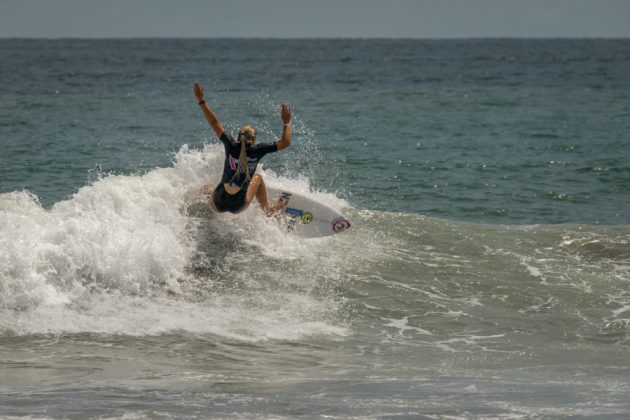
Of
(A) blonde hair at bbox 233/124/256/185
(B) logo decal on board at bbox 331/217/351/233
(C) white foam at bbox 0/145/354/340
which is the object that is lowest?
(C) white foam at bbox 0/145/354/340

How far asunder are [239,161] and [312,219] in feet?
5.05

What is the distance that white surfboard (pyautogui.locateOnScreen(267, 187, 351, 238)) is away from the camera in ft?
45.3

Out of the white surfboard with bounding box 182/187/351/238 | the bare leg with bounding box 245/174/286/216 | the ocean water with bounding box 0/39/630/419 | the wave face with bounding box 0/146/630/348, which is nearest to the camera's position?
the ocean water with bounding box 0/39/630/419

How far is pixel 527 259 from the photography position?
45.8 ft

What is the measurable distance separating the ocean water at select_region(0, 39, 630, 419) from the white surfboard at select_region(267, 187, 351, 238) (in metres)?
0.18

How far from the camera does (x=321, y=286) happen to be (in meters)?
12.3

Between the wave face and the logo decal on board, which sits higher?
the logo decal on board

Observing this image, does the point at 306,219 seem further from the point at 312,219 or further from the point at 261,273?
the point at 261,273

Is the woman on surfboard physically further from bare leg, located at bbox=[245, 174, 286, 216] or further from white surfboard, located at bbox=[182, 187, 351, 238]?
white surfboard, located at bbox=[182, 187, 351, 238]

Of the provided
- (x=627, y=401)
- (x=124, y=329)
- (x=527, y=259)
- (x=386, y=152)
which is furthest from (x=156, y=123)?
(x=627, y=401)

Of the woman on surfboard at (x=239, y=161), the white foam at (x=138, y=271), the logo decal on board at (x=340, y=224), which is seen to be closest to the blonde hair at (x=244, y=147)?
the woman on surfboard at (x=239, y=161)

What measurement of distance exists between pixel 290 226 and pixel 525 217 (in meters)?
5.23

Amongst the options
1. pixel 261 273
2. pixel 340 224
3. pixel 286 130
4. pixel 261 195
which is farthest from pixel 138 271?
pixel 340 224

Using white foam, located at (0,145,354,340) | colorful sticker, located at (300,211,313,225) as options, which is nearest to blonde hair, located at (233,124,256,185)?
white foam, located at (0,145,354,340)
